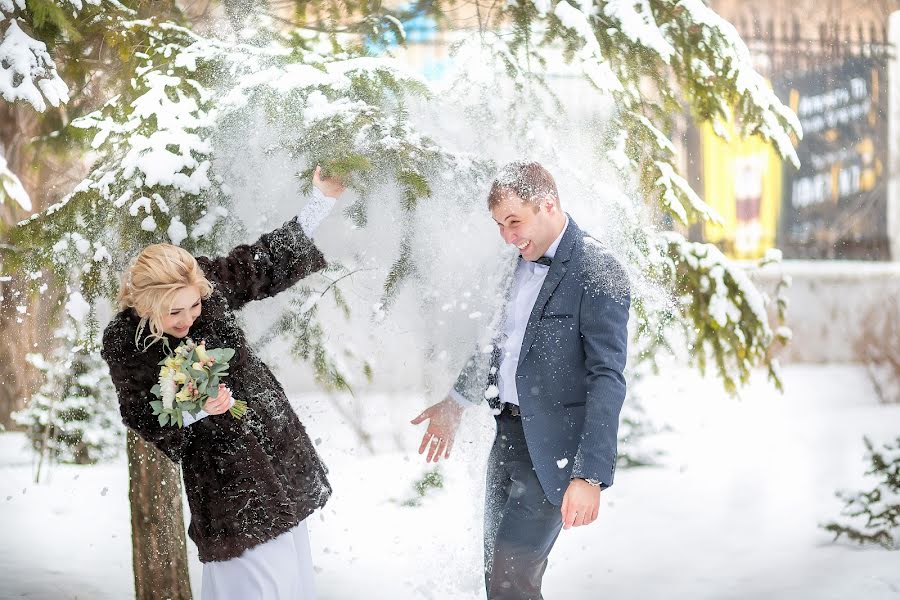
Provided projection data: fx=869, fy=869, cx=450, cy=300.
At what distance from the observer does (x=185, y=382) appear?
2576 millimetres

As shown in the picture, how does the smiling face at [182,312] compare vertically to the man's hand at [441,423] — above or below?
above

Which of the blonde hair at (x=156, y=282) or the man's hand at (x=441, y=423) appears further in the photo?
the man's hand at (x=441, y=423)

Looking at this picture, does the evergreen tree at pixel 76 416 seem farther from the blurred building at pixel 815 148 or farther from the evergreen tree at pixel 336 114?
the blurred building at pixel 815 148

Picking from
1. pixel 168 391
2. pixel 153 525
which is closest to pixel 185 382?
pixel 168 391

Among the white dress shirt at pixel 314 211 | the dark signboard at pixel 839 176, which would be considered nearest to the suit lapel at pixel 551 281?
the white dress shirt at pixel 314 211

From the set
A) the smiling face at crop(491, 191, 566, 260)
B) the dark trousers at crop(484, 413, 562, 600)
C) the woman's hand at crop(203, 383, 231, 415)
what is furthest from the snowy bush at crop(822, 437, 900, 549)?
A: the woman's hand at crop(203, 383, 231, 415)

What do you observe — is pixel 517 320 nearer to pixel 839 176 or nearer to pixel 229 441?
pixel 229 441

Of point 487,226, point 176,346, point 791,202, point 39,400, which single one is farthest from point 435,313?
point 791,202

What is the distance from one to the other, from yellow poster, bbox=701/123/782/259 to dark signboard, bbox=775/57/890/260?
234mm

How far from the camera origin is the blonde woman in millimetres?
2693

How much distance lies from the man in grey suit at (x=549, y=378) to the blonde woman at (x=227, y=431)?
2.27 feet

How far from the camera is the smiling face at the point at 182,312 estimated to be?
8.78 ft

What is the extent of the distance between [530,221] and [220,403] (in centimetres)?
115

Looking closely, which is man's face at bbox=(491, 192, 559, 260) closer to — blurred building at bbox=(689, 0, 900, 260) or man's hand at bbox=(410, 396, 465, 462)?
man's hand at bbox=(410, 396, 465, 462)
